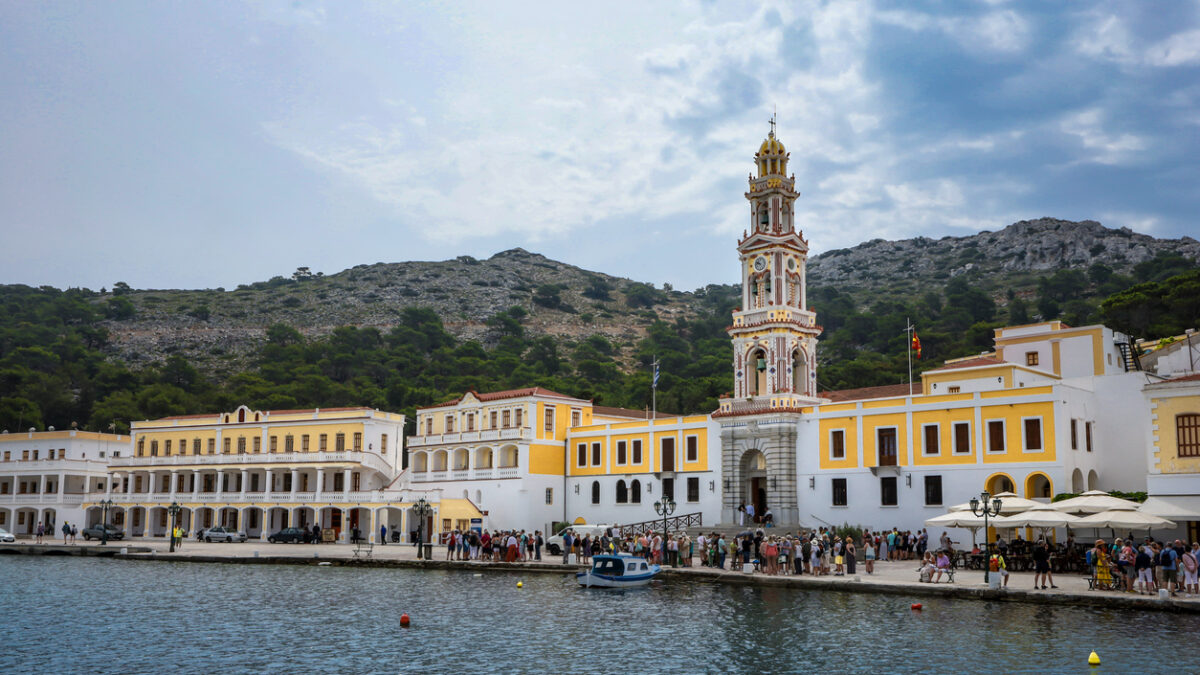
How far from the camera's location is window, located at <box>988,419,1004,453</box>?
42594 mm

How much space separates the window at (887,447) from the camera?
1822 inches

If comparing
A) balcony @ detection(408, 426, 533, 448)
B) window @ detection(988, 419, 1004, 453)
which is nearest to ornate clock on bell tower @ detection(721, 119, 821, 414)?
window @ detection(988, 419, 1004, 453)

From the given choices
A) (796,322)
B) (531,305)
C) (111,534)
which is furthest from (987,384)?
(531,305)

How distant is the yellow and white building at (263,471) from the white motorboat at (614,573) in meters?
29.2

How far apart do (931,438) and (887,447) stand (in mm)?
2344

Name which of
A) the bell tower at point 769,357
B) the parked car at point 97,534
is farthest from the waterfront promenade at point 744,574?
the bell tower at point 769,357

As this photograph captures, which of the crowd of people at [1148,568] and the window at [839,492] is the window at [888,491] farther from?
the crowd of people at [1148,568]

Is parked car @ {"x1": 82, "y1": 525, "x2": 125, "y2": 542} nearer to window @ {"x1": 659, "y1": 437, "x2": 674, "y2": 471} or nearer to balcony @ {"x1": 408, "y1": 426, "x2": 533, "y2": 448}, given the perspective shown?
balcony @ {"x1": 408, "y1": 426, "x2": 533, "y2": 448}

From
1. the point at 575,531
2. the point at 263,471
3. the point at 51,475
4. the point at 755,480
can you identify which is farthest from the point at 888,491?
→ the point at 51,475

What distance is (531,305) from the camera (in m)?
178

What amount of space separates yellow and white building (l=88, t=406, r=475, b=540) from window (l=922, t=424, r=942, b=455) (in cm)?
3228

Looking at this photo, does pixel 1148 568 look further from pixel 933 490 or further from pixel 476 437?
pixel 476 437

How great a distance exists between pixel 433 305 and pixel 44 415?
84101 mm

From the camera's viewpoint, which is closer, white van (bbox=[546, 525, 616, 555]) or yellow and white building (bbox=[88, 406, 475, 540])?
white van (bbox=[546, 525, 616, 555])
